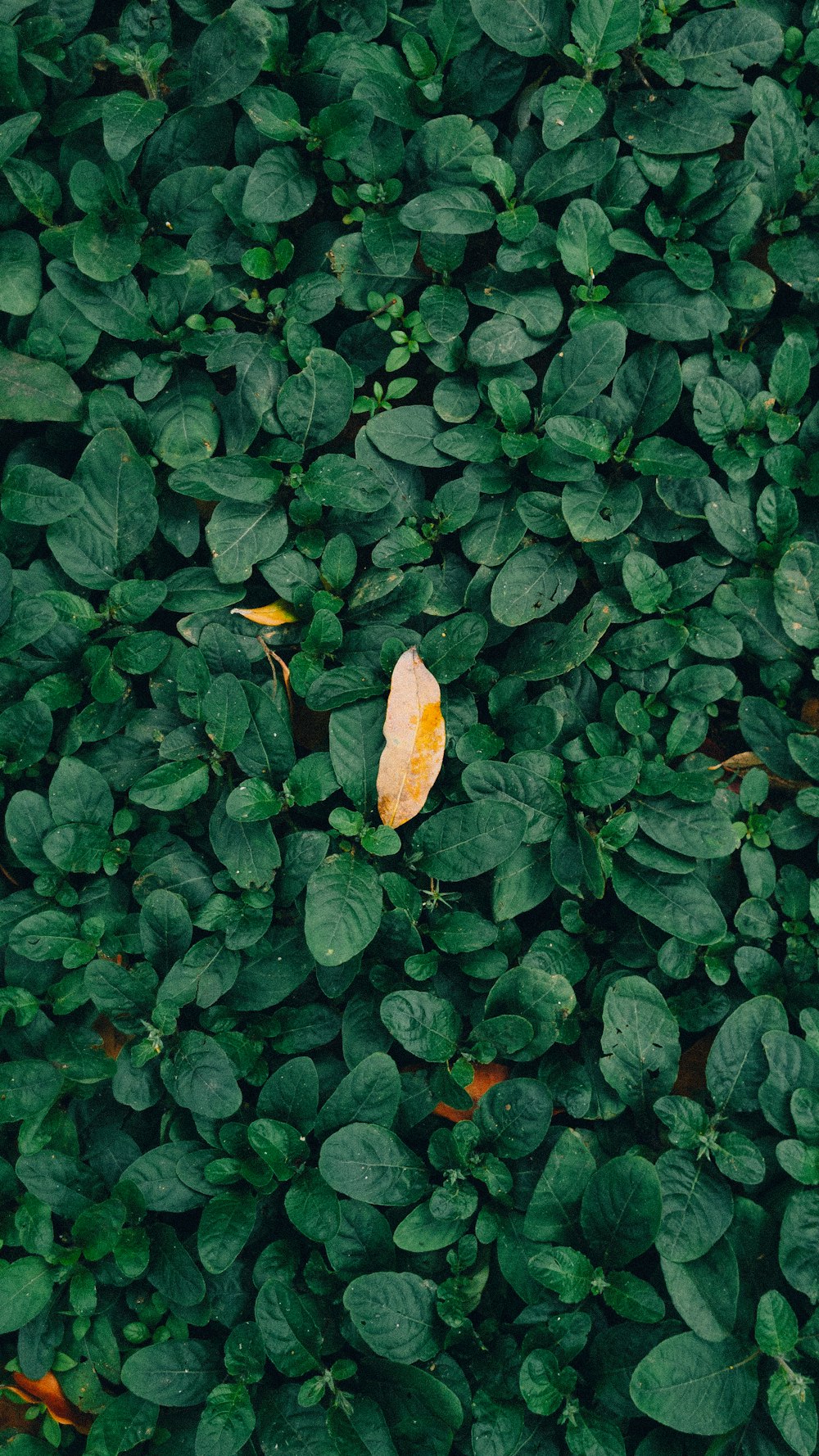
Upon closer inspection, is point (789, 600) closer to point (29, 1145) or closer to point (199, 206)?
point (199, 206)

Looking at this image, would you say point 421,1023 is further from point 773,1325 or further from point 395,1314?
point 773,1325

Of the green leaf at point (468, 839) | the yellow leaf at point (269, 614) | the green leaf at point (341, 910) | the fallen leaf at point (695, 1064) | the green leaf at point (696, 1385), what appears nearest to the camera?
the green leaf at point (696, 1385)

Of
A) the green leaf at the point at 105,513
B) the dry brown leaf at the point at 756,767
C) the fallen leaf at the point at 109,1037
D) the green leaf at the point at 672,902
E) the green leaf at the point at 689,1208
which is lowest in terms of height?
the fallen leaf at the point at 109,1037

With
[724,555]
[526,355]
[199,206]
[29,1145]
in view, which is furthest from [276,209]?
[29,1145]

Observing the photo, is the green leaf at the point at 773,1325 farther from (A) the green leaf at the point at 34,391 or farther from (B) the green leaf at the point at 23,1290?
(A) the green leaf at the point at 34,391

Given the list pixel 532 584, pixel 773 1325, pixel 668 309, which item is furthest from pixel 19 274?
pixel 773 1325

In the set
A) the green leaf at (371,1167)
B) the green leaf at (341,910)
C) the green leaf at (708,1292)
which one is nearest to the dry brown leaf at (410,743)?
the green leaf at (341,910)

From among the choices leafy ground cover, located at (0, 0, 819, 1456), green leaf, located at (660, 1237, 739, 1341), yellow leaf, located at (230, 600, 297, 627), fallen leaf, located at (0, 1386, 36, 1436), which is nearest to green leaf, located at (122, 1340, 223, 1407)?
leafy ground cover, located at (0, 0, 819, 1456)
